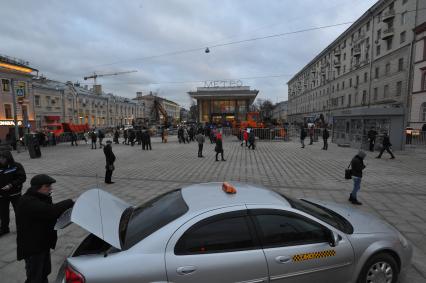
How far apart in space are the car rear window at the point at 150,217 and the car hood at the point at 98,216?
102 millimetres

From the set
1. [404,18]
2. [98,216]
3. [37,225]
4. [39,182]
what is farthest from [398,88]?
[37,225]

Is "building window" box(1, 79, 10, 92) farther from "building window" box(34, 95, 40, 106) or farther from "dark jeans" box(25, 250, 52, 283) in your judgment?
"dark jeans" box(25, 250, 52, 283)

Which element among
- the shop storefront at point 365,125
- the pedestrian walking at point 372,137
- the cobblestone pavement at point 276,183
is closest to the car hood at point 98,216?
the cobblestone pavement at point 276,183

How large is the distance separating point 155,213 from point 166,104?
413 feet

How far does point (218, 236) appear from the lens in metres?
2.39

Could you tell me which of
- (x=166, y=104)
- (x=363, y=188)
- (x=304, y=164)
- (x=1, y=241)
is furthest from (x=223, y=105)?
(x=166, y=104)

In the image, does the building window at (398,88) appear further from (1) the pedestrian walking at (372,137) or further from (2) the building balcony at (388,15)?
(1) the pedestrian walking at (372,137)

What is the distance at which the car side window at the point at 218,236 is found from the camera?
A: 90.1 inches

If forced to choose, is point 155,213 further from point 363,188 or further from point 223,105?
point 223,105

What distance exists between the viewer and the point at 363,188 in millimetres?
7855

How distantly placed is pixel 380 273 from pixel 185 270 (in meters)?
2.42

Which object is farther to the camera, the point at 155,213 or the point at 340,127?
the point at 340,127

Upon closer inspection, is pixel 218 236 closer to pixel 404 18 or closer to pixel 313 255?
pixel 313 255

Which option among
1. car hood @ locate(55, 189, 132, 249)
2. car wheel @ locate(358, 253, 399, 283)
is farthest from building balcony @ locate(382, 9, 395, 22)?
car hood @ locate(55, 189, 132, 249)
